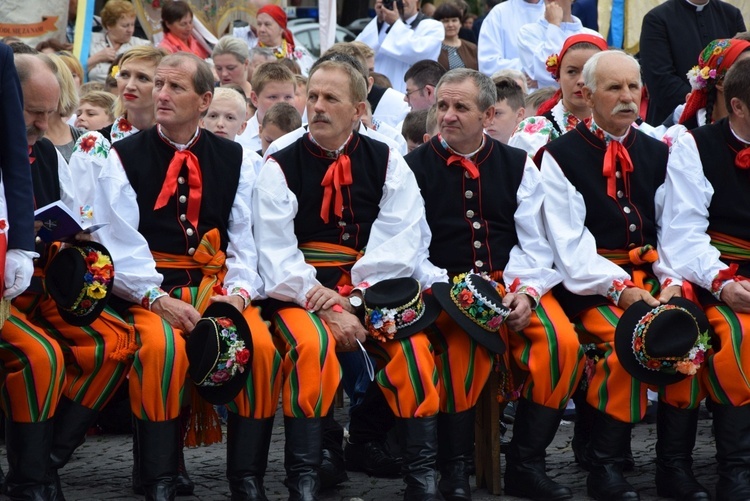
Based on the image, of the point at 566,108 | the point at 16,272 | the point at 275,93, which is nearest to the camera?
the point at 16,272

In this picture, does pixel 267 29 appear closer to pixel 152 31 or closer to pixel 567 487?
pixel 152 31

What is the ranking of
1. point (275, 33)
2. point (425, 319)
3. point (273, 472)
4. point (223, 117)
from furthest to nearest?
point (275, 33)
point (223, 117)
point (273, 472)
point (425, 319)

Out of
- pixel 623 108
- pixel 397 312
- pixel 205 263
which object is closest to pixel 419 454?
pixel 397 312

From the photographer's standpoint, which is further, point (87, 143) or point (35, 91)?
point (87, 143)

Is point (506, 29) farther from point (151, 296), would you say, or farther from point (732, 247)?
point (151, 296)

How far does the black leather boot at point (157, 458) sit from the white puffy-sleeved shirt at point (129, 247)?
23.5 inches

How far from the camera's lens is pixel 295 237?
5.41 m

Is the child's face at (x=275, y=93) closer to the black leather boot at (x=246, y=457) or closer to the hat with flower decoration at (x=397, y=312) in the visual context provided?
the hat with flower decoration at (x=397, y=312)

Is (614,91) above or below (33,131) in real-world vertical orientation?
above

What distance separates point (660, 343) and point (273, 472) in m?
1.94

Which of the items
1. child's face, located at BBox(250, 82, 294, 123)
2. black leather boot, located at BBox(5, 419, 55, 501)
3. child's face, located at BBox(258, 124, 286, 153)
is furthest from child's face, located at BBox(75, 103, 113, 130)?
black leather boot, located at BBox(5, 419, 55, 501)

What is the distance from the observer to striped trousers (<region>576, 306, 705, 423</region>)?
5.14 m

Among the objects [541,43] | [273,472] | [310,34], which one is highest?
[310,34]

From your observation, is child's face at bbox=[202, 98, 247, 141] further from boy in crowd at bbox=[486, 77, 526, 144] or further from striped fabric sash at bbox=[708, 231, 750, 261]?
striped fabric sash at bbox=[708, 231, 750, 261]
